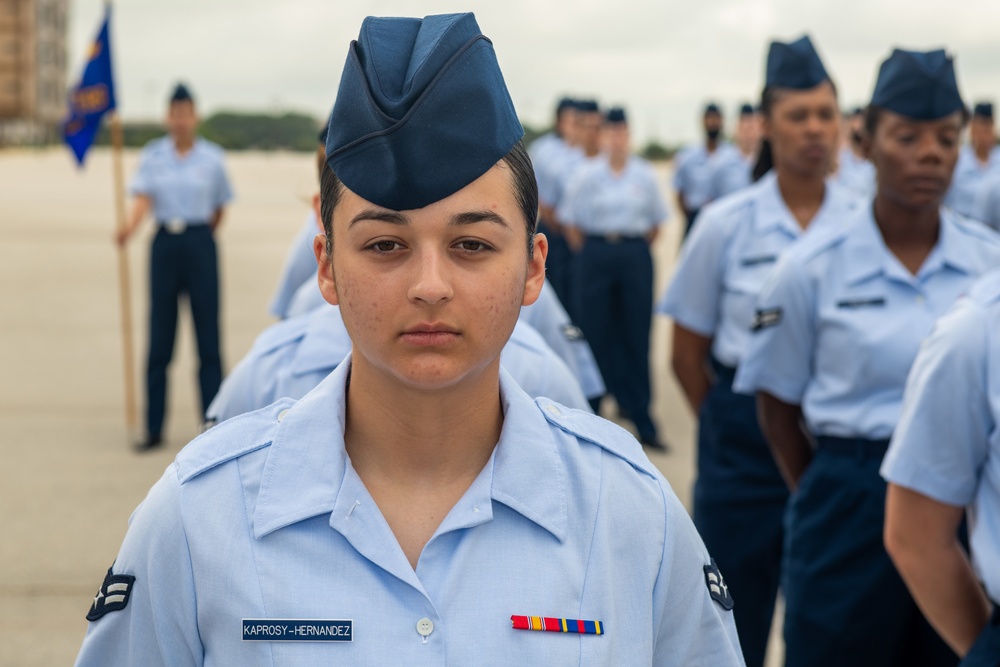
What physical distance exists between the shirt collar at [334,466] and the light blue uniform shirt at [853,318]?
187 cm

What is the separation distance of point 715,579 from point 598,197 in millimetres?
7867

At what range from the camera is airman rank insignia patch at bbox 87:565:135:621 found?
1571mm

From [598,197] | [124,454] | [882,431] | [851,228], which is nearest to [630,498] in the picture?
[882,431]

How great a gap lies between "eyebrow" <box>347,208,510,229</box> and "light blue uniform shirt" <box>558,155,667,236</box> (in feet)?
25.6

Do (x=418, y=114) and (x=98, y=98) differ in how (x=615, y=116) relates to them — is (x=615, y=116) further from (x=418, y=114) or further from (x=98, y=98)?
(x=418, y=114)

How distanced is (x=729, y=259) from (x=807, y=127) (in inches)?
19.6

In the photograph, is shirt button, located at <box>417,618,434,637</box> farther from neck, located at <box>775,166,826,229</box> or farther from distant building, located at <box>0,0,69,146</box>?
distant building, located at <box>0,0,69,146</box>

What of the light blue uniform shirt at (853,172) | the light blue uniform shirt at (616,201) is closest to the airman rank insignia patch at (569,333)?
the light blue uniform shirt at (616,201)

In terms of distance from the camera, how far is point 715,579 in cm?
173

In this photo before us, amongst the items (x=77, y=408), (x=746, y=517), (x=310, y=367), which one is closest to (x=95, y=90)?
(x=77, y=408)

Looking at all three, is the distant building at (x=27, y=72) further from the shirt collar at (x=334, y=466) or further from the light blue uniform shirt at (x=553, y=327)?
the shirt collar at (x=334, y=466)

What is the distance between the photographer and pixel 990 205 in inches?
399

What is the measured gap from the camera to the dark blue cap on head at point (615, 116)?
433 inches

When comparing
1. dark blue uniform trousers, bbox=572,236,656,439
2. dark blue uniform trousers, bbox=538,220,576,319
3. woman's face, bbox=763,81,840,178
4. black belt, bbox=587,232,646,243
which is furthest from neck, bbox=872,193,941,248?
dark blue uniform trousers, bbox=538,220,576,319
